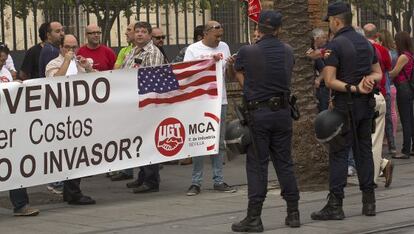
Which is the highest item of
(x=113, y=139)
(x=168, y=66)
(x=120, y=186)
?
(x=168, y=66)

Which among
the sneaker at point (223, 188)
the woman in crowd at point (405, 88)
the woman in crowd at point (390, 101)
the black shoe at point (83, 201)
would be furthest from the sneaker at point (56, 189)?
the woman in crowd at point (405, 88)

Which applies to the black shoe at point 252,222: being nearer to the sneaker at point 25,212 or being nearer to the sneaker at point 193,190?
the sneaker at point 25,212

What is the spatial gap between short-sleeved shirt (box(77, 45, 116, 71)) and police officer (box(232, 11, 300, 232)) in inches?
154

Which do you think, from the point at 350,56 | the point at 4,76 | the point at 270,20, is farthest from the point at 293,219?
the point at 4,76

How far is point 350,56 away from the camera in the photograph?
9.42 metres

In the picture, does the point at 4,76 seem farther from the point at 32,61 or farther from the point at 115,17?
the point at 115,17

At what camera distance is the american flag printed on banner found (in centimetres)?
1123

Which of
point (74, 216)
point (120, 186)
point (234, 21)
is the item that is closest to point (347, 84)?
point (74, 216)

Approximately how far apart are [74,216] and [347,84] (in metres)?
2.98

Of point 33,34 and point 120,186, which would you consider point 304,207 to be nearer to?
point 120,186

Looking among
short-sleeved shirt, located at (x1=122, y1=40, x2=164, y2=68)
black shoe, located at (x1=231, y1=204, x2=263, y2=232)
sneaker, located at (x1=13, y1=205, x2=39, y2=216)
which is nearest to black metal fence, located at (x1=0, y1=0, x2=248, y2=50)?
short-sleeved shirt, located at (x1=122, y1=40, x2=164, y2=68)

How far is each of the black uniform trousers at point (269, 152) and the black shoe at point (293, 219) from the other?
0.11 meters

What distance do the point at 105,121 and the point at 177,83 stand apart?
104 cm

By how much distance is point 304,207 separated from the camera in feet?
33.8
